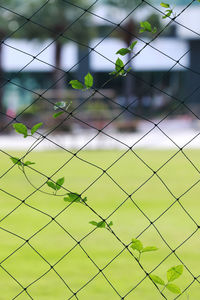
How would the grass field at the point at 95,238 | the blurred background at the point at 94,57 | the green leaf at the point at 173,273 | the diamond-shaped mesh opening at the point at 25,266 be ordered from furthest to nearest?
the blurred background at the point at 94,57 < the diamond-shaped mesh opening at the point at 25,266 < the grass field at the point at 95,238 < the green leaf at the point at 173,273

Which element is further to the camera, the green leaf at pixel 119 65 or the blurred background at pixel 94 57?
the blurred background at pixel 94 57

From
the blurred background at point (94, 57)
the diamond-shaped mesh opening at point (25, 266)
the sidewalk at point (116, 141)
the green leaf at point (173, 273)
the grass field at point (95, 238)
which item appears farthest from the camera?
the blurred background at point (94, 57)

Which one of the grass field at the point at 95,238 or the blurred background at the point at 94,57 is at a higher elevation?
the blurred background at the point at 94,57

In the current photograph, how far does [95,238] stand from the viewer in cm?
512

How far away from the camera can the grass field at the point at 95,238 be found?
11.7ft

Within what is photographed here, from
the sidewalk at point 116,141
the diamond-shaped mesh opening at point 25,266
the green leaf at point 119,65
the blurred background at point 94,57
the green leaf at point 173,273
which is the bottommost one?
the green leaf at point 173,273

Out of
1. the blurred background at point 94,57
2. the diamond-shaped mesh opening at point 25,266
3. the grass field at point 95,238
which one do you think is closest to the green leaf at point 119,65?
the grass field at point 95,238

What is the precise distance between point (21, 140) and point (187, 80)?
15.2 meters

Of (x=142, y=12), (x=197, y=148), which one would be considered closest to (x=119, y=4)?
(x=142, y=12)

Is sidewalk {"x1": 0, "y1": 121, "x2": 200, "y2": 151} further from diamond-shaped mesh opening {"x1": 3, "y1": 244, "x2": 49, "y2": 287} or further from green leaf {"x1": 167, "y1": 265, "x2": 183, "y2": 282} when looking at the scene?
green leaf {"x1": 167, "y1": 265, "x2": 183, "y2": 282}

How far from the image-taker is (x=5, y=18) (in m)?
25.6

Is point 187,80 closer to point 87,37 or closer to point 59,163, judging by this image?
point 87,37

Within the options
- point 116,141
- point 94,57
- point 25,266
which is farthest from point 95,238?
point 94,57

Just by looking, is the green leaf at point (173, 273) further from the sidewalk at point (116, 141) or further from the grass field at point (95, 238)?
the sidewalk at point (116, 141)
